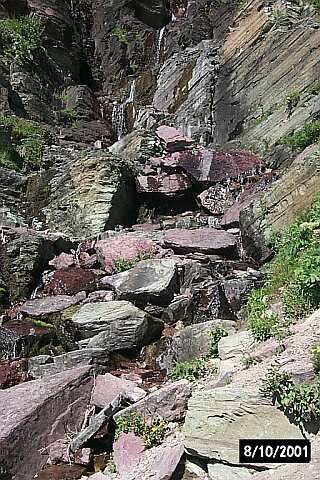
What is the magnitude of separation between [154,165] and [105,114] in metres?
8.54

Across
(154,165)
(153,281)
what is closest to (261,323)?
(153,281)

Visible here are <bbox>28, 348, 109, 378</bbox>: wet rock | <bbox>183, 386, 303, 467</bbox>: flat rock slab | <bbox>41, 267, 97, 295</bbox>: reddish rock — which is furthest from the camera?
<bbox>41, 267, 97, 295</bbox>: reddish rock

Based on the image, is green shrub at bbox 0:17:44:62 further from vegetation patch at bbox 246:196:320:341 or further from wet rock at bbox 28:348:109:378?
vegetation patch at bbox 246:196:320:341

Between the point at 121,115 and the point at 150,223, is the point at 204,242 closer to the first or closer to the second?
the point at 150,223

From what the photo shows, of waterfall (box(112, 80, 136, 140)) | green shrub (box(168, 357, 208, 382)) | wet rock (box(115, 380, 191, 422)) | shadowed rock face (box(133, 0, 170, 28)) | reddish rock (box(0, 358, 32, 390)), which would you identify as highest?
shadowed rock face (box(133, 0, 170, 28))

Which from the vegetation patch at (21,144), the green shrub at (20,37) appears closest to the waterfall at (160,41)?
the green shrub at (20,37)

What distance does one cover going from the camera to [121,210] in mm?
18422

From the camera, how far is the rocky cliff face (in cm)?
664

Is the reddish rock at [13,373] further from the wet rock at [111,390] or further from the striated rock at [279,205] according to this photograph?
the striated rock at [279,205]

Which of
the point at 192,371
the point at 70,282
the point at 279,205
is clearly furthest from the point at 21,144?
the point at 192,371

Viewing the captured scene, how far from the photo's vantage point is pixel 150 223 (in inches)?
732

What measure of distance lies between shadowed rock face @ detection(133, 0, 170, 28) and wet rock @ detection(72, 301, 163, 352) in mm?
23669

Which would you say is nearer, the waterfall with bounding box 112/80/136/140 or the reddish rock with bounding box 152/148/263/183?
the reddish rock with bounding box 152/148/263/183

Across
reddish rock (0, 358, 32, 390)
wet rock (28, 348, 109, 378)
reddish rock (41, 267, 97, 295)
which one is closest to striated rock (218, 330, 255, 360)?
wet rock (28, 348, 109, 378)
